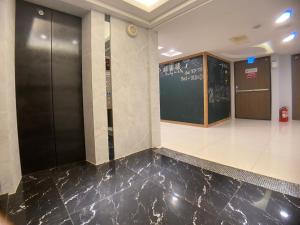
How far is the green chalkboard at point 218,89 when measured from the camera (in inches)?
197

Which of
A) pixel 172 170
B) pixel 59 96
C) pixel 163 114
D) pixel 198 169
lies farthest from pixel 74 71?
pixel 163 114

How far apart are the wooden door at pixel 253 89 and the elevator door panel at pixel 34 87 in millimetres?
6348

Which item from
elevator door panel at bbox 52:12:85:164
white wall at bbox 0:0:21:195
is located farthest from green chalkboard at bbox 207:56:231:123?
white wall at bbox 0:0:21:195

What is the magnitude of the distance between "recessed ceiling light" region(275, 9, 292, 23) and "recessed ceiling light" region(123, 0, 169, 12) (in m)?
2.04

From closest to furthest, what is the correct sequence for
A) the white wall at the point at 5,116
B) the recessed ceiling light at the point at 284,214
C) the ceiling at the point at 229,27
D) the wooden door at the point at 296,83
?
the recessed ceiling light at the point at 284,214
the white wall at the point at 5,116
the ceiling at the point at 229,27
the wooden door at the point at 296,83

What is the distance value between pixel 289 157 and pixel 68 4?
12.3ft

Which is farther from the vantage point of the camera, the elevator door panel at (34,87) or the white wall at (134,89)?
the white wall at (134,89)

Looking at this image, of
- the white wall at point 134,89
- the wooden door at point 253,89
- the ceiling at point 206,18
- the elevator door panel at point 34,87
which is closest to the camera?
the elevator door panel at point 34,87

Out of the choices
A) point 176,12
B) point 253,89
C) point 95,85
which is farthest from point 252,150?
point 253,89

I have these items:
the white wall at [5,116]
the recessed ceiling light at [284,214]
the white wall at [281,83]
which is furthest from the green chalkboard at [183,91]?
the white wall at [5,116]

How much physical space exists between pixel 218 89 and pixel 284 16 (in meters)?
2.90

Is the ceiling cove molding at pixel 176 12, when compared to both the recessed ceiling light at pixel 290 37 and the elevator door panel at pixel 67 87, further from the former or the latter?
the recessed ceiling light at pixel 290 37

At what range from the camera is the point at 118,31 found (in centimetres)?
251

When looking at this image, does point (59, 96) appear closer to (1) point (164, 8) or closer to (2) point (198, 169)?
(1) point (164, 8)
